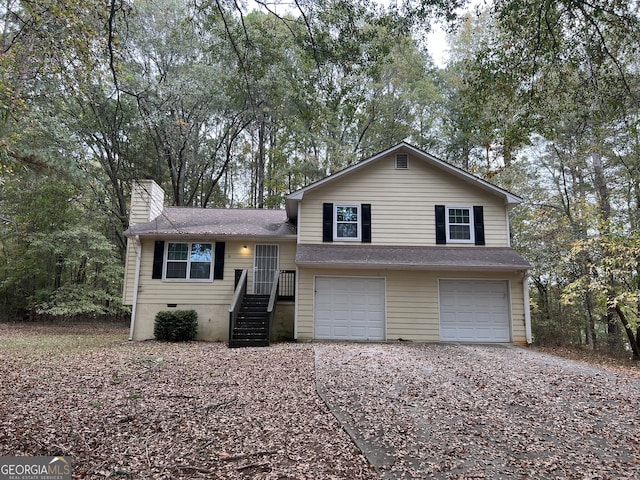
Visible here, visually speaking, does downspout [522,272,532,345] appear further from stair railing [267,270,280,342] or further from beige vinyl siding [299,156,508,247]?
stair railing [267,270,280,342]

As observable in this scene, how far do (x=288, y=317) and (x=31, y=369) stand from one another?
22.1ft

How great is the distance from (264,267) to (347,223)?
3.14m

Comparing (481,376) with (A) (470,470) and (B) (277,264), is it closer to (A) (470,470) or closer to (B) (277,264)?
(A) (470,470)

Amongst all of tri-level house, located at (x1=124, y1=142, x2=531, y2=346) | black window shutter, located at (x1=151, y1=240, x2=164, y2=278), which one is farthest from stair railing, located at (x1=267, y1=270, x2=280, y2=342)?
black window shutter, located at (x1=151, y1=240, x2=164, y2=278)

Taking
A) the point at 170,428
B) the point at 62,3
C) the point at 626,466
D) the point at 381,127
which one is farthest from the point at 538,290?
the point at 62,3

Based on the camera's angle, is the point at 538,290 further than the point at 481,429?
Yes

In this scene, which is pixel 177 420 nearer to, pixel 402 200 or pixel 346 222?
pixel 346 222

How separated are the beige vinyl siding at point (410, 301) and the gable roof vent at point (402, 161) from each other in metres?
3.43

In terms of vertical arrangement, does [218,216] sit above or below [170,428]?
above

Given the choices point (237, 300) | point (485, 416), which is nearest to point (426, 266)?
point (237, 300)

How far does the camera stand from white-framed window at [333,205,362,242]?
12.2 meters

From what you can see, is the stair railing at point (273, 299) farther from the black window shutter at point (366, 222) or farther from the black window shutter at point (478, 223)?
the black window shutter at point (478, 223)

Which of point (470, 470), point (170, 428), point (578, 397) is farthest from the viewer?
point (578, 397)

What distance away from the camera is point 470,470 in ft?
11.3
